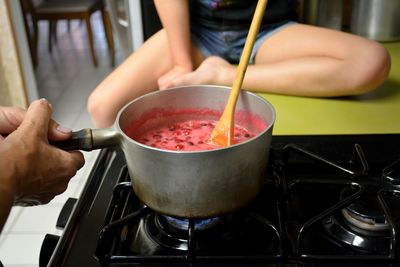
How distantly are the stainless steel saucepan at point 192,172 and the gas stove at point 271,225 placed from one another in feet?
0.11

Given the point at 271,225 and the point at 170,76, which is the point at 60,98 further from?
the point at 271,225

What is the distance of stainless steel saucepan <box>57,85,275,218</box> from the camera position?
1.47 feet

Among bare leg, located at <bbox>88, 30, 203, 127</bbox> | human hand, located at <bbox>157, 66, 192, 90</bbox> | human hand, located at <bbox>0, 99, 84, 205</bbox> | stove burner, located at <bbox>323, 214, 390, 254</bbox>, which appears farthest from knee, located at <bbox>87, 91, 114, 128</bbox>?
stove burner, located at <bbox>323, 214, 390, 254</bbox>

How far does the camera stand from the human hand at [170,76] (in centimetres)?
96

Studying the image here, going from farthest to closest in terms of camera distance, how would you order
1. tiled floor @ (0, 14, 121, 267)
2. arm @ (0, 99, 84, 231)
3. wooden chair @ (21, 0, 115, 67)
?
wooden chair @ (21, 0, 115, 67) < tiled floor @ (0, 14, 121, 267) < arm @ (0, 99, 84, 231)

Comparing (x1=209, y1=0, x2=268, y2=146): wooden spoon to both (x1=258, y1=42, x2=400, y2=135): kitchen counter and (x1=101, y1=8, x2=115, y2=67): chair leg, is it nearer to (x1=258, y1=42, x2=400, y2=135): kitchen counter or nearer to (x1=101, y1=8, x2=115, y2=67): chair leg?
(x1=258, y1=42, x2=400, y2=135): kitchen counter

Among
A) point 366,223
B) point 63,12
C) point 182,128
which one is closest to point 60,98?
point 63,12

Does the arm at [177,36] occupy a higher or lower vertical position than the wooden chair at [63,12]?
higher

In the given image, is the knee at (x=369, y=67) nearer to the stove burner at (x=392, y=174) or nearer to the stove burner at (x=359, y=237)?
the stove burner at (x=392, y=174)

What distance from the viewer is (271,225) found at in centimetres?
49

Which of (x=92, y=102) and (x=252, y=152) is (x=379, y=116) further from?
(x=92, y=102)

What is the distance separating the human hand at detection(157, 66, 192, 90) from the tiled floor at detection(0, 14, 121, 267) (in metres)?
0.54

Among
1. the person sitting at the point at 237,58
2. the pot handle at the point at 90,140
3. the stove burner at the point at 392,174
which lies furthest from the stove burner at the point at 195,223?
the person sitting at the point at 237,58

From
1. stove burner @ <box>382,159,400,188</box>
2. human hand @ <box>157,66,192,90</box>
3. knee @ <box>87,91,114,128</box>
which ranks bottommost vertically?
knee @ <box>87,91,114,128</box>
